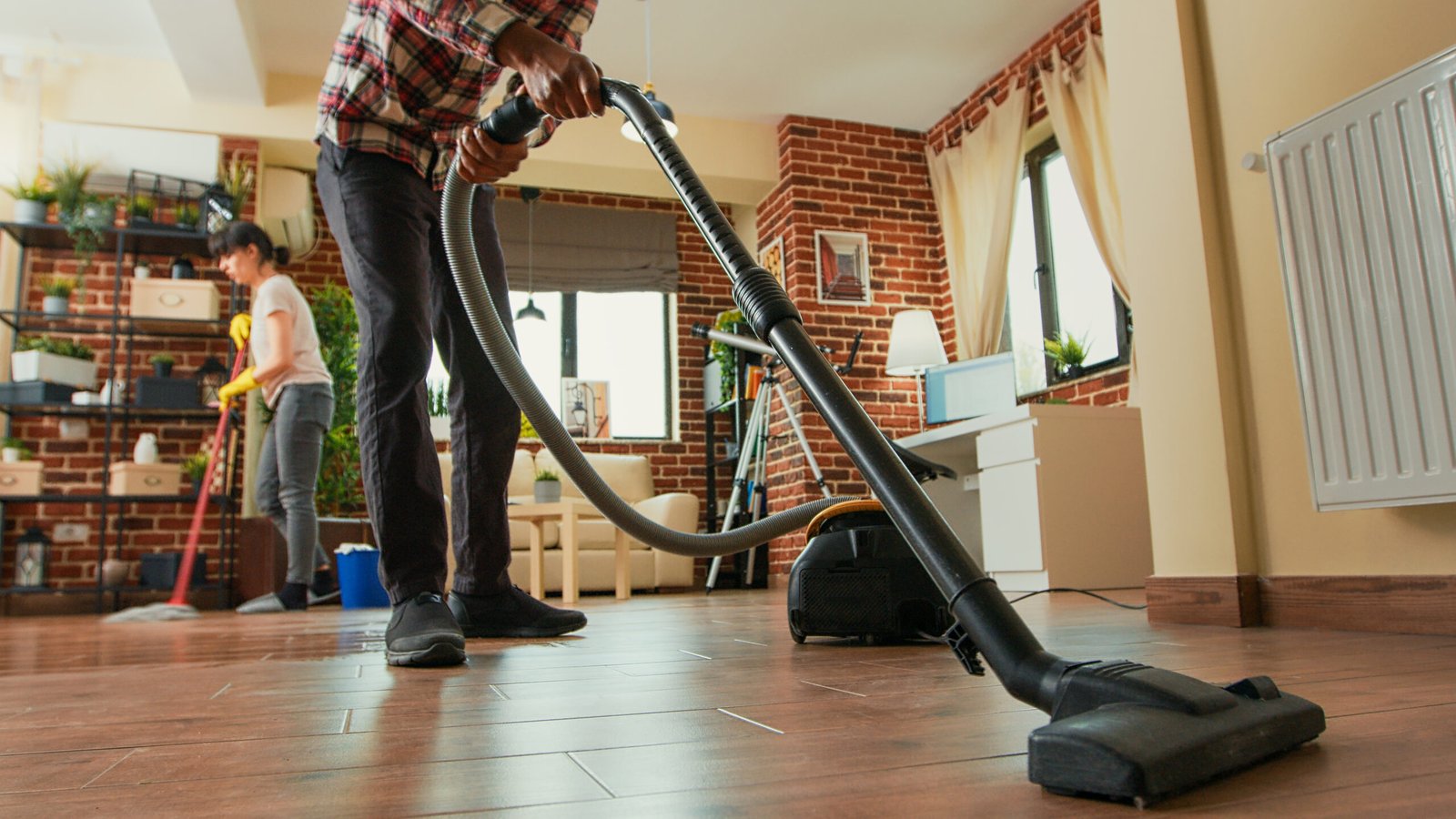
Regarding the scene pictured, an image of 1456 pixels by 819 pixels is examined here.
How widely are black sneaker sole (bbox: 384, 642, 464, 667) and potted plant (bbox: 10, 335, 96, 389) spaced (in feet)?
14.2

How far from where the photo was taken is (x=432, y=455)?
156 centimetres

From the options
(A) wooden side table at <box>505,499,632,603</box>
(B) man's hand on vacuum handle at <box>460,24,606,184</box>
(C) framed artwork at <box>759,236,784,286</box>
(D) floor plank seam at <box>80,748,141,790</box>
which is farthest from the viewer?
(C) framed artwork at <box>759,236,784,286</box>

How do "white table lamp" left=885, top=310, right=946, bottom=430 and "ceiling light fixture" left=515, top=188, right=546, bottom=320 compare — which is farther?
"ceiling light fixture" left=515, top=188, right=546, bottom=320

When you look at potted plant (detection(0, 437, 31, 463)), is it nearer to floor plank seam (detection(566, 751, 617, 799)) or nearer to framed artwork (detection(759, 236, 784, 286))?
framed artwork (detection(759, 236, 784, 286))

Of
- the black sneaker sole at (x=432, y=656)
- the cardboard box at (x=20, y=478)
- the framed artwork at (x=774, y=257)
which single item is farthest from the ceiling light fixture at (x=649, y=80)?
the cardboard box at (x=20, y=478)

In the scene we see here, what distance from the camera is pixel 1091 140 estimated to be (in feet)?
15.4

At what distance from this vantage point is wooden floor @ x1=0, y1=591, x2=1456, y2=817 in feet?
1.74

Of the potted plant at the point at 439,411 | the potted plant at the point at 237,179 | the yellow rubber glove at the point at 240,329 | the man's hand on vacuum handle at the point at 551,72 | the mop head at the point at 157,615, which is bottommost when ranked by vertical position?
the mop head at the point at 157,615

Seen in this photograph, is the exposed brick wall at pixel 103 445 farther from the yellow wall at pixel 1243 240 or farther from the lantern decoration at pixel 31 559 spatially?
the yellow wall at pixel 1243 240

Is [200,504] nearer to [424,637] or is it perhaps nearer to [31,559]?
[31,559]

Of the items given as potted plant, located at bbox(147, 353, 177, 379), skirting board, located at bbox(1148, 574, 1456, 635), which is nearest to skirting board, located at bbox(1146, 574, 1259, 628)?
skirting board, located at bbox(1148, 574, 1456, 635)

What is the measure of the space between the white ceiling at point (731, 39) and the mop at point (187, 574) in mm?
1516

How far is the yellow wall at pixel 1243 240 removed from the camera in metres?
1.72

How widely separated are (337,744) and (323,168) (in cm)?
111
